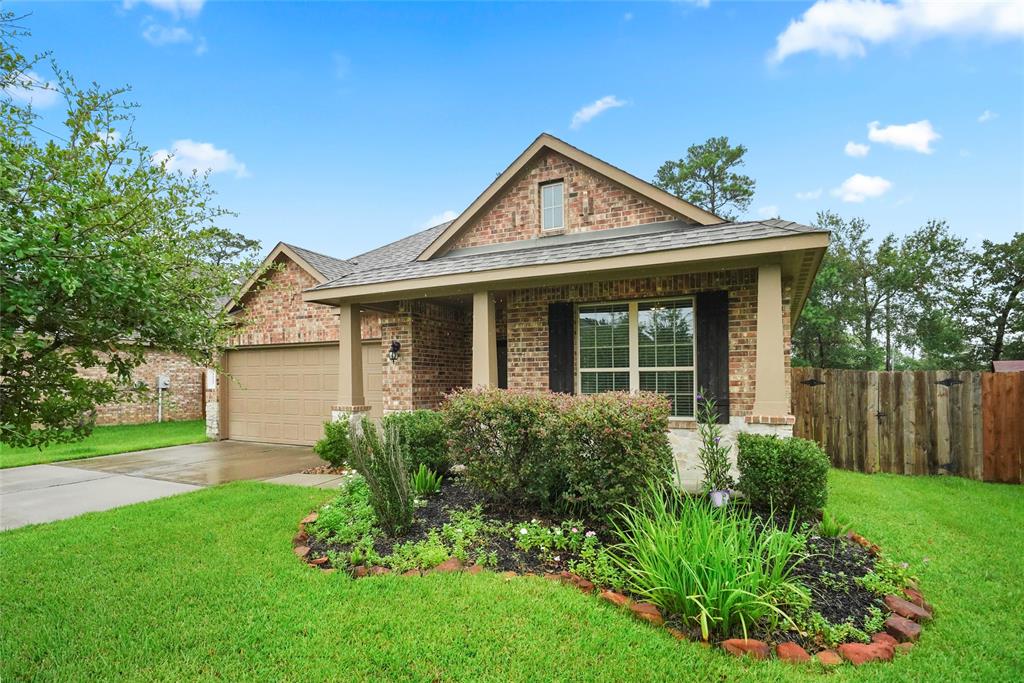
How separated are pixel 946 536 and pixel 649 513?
3.23 metres

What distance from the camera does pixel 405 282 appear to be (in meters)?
8.16

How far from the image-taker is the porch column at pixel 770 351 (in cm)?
593

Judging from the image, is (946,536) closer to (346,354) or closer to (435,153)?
(346,354)

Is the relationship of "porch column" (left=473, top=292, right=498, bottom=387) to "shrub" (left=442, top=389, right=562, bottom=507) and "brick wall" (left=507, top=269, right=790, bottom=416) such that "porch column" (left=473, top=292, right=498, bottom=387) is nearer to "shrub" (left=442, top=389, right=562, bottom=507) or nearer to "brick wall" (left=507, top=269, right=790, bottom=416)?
"brick wall" (left=507, top=269, right=790, bottom=416)

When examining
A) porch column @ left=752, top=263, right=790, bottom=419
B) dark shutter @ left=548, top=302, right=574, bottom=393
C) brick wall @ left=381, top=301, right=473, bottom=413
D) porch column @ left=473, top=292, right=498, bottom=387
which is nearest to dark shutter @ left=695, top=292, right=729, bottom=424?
porch column @ left=752, top=263, right=790, bottom=419

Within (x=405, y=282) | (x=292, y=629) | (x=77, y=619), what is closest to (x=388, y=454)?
(x=292, y=629)

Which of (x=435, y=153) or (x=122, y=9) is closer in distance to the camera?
(x=122, y=9)

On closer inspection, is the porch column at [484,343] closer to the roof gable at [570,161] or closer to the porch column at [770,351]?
the roof gable at [570,161]

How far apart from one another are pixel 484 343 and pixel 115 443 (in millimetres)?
10160

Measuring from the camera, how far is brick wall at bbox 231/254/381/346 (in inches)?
439

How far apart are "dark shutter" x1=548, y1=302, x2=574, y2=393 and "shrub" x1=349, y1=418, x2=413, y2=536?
3879mm

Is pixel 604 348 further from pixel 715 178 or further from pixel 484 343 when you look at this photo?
pixel 715 178

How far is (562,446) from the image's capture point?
4.63 m

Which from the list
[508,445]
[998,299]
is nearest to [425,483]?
[508,445]
